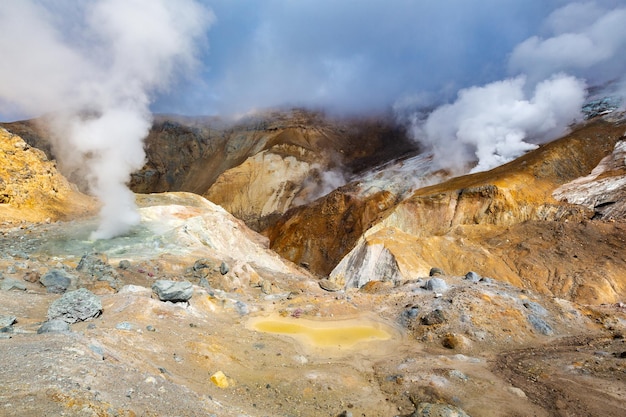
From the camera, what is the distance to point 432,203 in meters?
40.8

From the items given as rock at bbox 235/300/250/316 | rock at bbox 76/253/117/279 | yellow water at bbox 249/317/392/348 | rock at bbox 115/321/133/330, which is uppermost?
rock at bbox 76/253/117/279

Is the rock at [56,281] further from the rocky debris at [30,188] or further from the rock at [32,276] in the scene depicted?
the rocky debris at [30,188]

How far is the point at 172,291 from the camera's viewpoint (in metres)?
12.6

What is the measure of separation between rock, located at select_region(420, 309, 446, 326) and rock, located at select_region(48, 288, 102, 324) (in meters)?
10.8

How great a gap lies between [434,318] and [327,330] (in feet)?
13.1

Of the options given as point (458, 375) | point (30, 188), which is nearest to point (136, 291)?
point (458, 375)

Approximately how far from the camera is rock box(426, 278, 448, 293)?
56.7 feet

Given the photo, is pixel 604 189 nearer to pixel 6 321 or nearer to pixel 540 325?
pixel 540 325

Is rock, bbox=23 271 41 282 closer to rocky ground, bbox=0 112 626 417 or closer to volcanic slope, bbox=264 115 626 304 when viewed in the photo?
rocky ground, bbox=0 112 626 417

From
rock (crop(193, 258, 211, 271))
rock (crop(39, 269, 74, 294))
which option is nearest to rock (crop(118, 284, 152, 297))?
rock (crop(39, 269, 74, 294))

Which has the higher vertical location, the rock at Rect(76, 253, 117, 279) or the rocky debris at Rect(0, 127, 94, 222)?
the rocky debris at Rect(0, 127, 94, 222)

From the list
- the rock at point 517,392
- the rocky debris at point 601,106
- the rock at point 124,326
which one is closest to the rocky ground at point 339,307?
the rock at point 124,326

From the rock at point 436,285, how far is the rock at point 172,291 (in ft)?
34.6

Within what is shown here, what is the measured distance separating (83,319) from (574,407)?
1158cm
